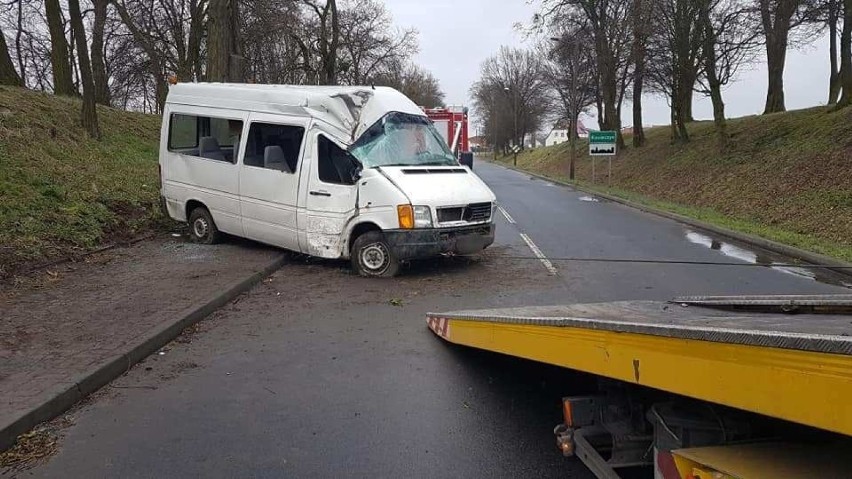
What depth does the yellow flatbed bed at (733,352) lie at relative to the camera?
7.54 feet

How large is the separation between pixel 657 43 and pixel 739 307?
96.2 ft

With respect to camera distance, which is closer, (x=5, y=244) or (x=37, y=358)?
(x=37, y=358)

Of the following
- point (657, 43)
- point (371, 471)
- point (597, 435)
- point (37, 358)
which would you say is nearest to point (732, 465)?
point (597, 435)

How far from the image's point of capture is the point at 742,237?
47.8ft

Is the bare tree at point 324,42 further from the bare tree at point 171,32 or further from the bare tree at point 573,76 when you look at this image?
the bare tree at point 573,76

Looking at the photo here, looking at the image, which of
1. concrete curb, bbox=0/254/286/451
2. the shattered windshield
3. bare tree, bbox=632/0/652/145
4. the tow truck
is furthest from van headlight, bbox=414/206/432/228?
bare tree, bbox=632/0/652/145

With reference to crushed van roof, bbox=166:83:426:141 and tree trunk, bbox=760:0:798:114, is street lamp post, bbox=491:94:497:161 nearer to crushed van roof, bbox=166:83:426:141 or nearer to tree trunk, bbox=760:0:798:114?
tree trunk, bbox=760:0:798:114

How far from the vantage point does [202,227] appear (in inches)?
480

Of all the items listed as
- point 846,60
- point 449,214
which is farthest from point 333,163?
point 846,60

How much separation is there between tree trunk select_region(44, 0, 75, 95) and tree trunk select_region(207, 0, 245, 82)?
19.7 feet

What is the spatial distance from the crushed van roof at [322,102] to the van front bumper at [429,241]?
5.62ft

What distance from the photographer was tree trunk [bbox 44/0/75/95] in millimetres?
21328

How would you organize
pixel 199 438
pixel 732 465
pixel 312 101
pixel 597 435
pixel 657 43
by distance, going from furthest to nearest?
pixel 657 43, pixel 312 101, pixel 199 438, pixel 597 435, pixel 732 465

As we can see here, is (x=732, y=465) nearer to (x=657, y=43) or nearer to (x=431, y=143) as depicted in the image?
(x=431, y=143)
